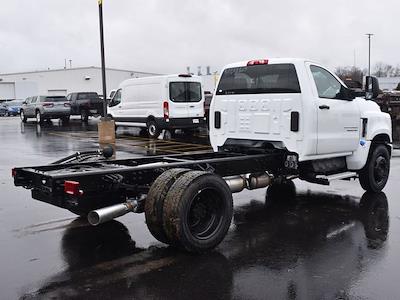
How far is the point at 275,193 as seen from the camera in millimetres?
8758

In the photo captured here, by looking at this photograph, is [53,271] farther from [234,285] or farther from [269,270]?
[269,270]

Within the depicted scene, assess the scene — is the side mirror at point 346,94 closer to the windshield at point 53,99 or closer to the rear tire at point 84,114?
the windshield at point 53,99

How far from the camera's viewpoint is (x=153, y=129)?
2005 cm

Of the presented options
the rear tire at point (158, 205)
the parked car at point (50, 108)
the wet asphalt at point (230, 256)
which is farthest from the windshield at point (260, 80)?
the parked car at point (50, 108)

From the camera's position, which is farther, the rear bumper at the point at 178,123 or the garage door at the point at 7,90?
the garage door at the point at 7,90

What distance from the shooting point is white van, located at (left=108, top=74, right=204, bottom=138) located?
751 inches

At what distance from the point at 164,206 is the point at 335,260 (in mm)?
1912

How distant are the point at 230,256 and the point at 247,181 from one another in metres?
1.72

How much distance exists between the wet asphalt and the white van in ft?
36.9

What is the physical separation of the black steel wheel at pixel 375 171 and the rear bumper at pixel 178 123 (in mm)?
11346

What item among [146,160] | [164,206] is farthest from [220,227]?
[146,160]

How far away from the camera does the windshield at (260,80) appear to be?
7.27m

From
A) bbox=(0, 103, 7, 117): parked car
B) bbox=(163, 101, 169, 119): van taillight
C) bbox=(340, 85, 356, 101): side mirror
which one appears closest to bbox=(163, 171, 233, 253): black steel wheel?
bbox=(340, 85, 356, 101): side mirror

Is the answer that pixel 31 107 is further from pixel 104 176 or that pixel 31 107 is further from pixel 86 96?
pixel 104 176
